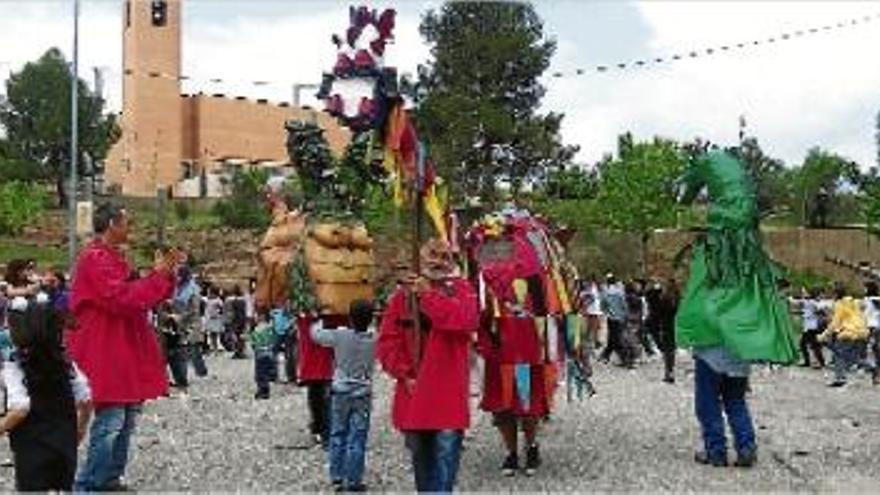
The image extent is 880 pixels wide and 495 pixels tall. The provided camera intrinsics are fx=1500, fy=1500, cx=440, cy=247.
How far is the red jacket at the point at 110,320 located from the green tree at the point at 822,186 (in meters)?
54.3

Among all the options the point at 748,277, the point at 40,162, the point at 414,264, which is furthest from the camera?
the point at 40,162

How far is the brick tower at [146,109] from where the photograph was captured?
80.8 metres

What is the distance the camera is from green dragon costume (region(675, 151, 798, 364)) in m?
10.9

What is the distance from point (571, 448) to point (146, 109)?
73004 millimetres

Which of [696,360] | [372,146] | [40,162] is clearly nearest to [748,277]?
[696,360]

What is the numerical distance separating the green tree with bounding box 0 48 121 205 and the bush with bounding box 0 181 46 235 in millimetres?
10743

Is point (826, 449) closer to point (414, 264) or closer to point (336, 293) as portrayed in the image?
point (336, 293)

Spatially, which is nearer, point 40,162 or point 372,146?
point 372,146

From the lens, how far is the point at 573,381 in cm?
1165

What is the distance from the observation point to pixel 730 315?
35.9 feet

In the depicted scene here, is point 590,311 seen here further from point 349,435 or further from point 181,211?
point 181,211

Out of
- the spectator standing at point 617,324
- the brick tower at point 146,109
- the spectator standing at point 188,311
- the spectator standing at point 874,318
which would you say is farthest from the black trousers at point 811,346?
the brick tower at point 146,109

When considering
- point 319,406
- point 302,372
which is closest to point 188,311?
point 319,406

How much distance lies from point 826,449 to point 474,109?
146 feet
